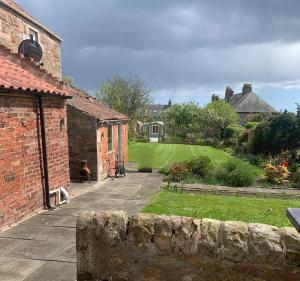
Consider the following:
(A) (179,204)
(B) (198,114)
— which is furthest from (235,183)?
(B) (198,114)

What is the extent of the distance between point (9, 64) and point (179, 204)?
6.75 m

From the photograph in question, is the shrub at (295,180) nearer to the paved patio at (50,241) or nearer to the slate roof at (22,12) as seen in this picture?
the paved patio at (50,241)

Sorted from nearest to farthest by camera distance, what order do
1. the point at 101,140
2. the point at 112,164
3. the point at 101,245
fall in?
the point at 101,245 → the point at 101,140 → the point at 112,164

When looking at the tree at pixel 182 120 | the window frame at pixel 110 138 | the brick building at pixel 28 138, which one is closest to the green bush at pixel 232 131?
the tree at pixel 182 120

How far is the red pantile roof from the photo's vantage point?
813 centimetres

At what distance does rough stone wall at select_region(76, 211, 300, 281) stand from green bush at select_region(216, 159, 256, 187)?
40.2ft

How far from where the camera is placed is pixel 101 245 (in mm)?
4418

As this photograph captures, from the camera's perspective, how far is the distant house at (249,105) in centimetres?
6263

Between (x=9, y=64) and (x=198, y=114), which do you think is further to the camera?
(x=198, y=114)

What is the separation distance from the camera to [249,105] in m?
63.4

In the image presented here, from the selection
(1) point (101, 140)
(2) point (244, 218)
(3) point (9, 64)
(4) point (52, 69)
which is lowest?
(2) point (244, 218)

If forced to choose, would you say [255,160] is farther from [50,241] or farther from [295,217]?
[295,217]

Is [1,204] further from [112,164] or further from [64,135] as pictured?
[112,164]

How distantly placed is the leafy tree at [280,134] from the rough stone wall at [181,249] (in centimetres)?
2028
